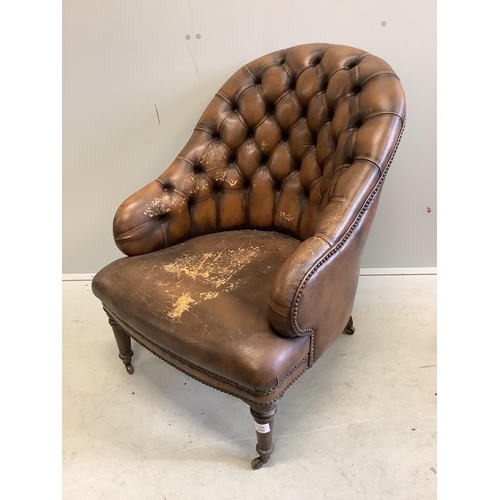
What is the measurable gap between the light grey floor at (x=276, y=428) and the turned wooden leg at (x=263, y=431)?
4 cm

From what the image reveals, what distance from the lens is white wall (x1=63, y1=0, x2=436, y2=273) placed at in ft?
4.80

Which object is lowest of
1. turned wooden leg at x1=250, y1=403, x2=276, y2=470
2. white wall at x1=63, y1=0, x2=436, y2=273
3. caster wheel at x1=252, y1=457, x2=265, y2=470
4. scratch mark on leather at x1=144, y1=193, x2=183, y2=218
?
caster wheel at x1=252, y1=457, x2=265, y2=470

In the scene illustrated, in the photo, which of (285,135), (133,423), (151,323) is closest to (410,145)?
(285,135)

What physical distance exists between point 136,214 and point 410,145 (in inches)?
46.1

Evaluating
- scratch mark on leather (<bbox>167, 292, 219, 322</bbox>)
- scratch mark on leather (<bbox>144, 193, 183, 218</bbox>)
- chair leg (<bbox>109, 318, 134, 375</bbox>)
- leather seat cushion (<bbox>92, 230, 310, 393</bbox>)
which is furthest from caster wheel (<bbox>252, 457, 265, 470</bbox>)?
scratch mark on leather (<bbox>144, 193, 183, 218</bbox>)

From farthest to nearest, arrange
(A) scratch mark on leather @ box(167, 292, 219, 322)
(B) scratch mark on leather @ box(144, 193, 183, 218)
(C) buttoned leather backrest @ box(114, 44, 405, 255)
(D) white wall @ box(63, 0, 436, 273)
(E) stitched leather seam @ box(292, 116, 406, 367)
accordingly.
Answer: (D) white wall @ box(63, 0, 436, 273) → (B) scratch mark on leather @ box(144, 193, 183, 218) → (C) buttoned leather backrest @ box(114, 44, 405, 255) → (A) scratch mark on leather @ box(167, 292, 219, 322) → (E) stitched leather seam @ box(292, 116, 406, 367)

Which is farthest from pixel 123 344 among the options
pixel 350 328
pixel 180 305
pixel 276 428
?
pixel 350 328

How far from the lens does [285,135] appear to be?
1410 mm

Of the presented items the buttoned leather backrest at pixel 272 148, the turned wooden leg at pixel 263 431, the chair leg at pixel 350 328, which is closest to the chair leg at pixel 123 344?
the buttoned leather backrest at pixel 272 148

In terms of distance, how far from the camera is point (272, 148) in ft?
4.67

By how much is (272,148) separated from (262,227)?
0.30 meters

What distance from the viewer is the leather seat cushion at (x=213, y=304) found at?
908 mm

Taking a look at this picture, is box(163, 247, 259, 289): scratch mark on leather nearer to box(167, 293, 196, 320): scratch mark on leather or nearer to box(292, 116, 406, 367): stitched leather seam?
box(167, 293, 196, 320): scratch mark on leather

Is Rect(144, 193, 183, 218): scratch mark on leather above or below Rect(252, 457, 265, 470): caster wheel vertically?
above
